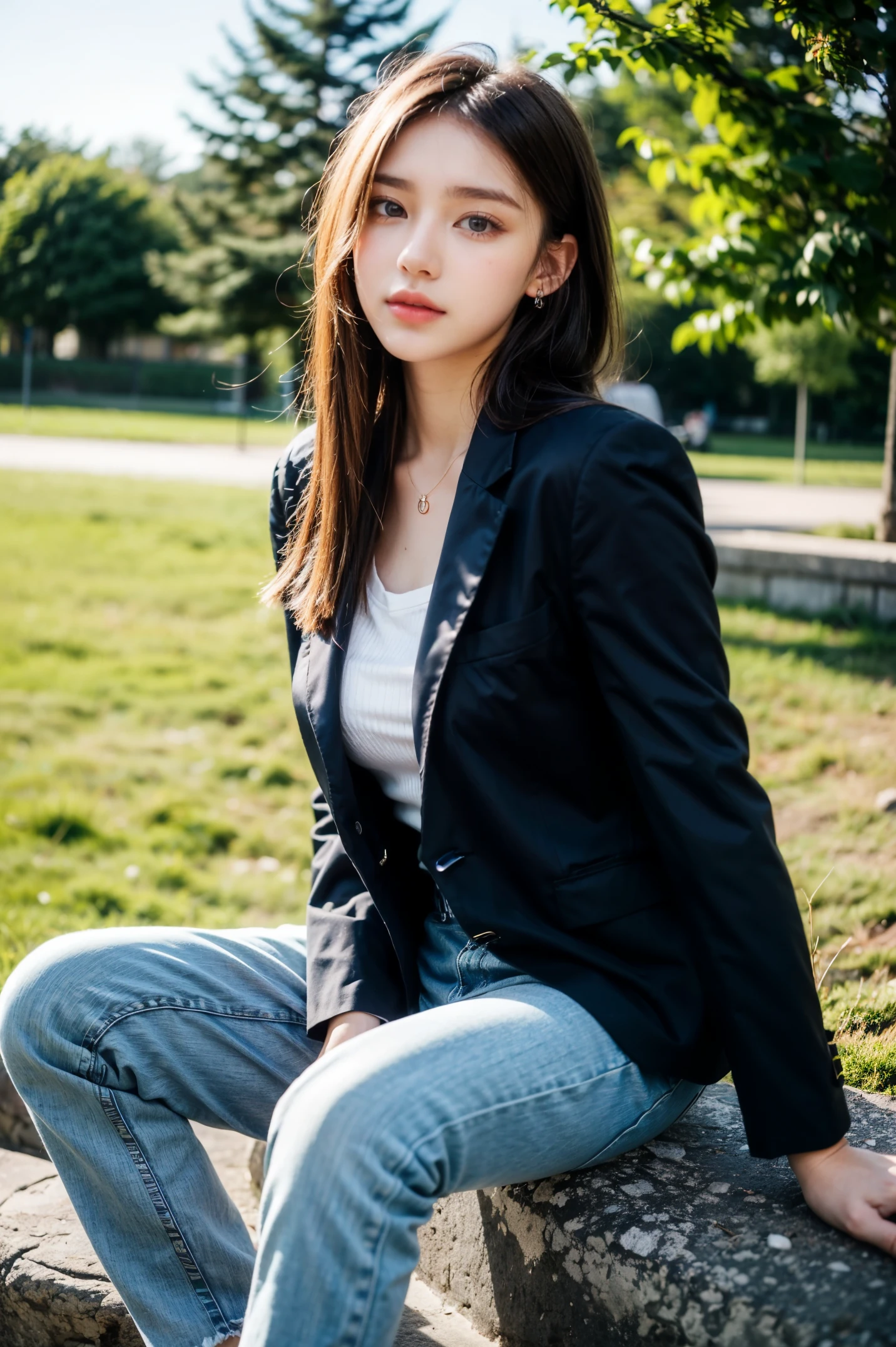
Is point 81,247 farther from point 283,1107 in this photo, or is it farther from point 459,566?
point 283,1107

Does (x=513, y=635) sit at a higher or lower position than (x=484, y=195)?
lower

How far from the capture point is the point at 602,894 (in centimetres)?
162

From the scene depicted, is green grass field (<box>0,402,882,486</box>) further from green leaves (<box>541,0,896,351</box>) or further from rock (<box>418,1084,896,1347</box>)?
rock (<box>418,1084,896,1347</box>)

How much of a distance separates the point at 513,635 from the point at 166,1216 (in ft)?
3.29

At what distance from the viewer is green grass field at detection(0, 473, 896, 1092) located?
3.57 meters

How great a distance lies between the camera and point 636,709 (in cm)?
155

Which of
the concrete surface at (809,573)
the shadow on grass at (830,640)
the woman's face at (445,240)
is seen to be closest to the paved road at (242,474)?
the concrete surface at (809,573)

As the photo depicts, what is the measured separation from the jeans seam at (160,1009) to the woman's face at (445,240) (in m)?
1.07

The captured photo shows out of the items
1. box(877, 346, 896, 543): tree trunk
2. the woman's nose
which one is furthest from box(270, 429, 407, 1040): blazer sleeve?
box(877, 346, 896, 543): tree trunk

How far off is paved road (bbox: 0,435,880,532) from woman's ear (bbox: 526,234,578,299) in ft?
28.7

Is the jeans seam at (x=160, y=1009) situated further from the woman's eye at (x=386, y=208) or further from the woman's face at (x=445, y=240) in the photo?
the woman's eye at (x=386, y=208)

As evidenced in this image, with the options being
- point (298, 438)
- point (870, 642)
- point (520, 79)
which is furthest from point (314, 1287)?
point (870, 642)

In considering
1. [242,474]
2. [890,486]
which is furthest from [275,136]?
[890,486]

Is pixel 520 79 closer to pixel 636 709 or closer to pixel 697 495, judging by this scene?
pixel 697 495
